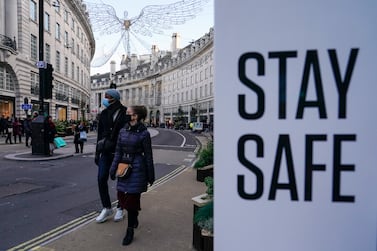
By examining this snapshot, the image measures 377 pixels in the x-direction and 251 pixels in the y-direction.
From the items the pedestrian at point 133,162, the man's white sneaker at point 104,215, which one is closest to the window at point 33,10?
the man's white sneaker at point 104,215

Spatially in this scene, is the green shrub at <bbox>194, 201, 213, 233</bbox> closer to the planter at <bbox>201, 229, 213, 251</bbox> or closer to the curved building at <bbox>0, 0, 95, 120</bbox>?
the planter at <bbox>201, 229, 213, 251</bbox>

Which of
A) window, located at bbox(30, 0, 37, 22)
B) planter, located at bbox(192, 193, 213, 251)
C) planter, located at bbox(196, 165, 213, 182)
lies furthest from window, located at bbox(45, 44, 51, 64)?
planter, located at bbox(192, 193, 213, 251)

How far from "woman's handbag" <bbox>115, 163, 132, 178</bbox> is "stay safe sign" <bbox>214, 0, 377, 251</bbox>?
2.48m

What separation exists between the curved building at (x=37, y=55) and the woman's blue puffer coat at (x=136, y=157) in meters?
20.0

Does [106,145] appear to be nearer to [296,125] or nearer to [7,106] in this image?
[296,125]

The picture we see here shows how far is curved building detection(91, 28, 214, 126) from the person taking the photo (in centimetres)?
5641

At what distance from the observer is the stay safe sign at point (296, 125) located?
1049 mm

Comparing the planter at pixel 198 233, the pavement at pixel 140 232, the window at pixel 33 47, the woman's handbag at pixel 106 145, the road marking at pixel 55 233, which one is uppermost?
the window at pixel 33 47

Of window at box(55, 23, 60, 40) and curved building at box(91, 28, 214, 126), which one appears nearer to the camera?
window at box(55, 23, 60, 40)

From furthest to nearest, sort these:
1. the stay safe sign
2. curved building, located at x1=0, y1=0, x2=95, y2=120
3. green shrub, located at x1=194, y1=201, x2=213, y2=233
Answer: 1. curved building, located at x1=0, y1=0, x2=95, y2=120
2. green shrub, located at x1=194, y1=201, x2=213, y2=233
3. the stay safe sign

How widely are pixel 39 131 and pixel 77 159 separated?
76.1 inches

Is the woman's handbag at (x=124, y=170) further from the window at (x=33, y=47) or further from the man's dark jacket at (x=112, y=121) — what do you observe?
the window at (x=33, y=47)

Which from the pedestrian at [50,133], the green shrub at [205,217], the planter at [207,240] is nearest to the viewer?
the planter at [207,240]

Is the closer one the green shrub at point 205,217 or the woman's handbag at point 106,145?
the green shrub at point 205,217
